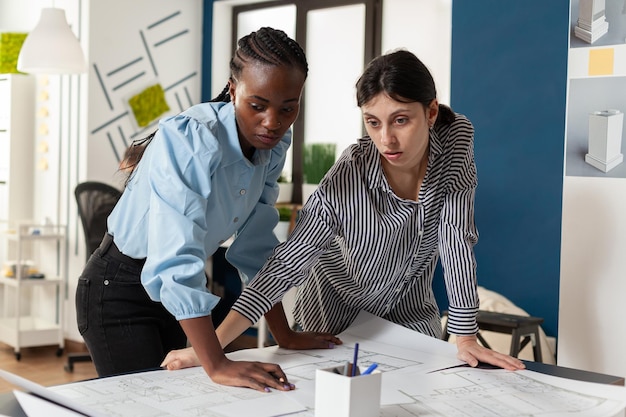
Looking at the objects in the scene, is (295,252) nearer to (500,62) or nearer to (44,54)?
(500,62)

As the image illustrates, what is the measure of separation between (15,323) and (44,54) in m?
1.73

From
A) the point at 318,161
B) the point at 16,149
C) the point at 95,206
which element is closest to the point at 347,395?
the point at 95,206

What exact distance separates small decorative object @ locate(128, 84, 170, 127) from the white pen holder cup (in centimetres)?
391

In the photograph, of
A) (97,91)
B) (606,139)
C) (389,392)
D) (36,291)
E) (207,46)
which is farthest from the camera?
(207,46)

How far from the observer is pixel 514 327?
3.12 meters

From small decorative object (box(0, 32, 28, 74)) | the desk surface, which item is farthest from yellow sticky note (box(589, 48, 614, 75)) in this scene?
small decorative object (box(0, 32, 28, 74))

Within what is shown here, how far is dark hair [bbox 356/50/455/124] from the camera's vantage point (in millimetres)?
1664

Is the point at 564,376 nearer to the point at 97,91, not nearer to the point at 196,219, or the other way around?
the point at 196,219

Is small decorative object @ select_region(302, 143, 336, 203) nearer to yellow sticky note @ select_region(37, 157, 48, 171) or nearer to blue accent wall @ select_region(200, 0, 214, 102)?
blue accent wall @ select_region(200, 0, 214, 102)

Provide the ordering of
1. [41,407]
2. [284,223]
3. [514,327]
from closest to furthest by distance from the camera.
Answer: [41,407] < [514,327] < [284,223]

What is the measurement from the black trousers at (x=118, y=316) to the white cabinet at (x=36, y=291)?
10.2 ft

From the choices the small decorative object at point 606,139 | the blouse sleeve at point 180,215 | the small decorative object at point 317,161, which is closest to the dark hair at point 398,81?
the blouse sleeve at point 180,215

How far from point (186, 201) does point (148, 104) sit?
12.1ft

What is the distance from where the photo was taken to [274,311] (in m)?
1.82
